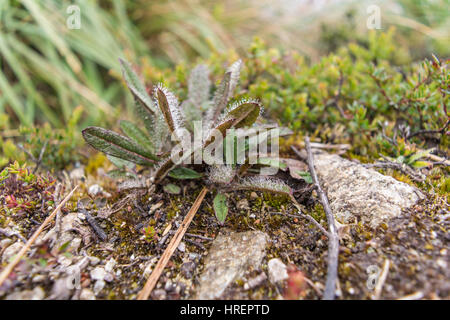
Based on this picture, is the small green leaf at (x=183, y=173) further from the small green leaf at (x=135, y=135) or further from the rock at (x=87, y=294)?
the rock at (x=87, y=294)

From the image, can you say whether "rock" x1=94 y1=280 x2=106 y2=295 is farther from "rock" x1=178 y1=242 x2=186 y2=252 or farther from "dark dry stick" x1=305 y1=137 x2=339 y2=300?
"dark dry stick" x1=305 y1=137 x2=339 y2=300

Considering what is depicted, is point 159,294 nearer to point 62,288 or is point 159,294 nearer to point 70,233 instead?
point 62,288

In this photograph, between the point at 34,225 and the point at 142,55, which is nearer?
the point at 34,225

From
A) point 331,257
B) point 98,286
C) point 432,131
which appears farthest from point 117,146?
point 432,131

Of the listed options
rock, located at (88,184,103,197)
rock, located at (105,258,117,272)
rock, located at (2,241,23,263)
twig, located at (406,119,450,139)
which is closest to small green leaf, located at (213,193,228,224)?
rock, located at (105,258,117,272)

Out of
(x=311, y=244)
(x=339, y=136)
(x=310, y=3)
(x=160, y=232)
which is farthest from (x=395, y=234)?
(x=310, y=3)

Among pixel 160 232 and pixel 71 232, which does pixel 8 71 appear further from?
pixel 160 232

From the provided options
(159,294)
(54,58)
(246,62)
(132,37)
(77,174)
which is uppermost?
(132,37)
